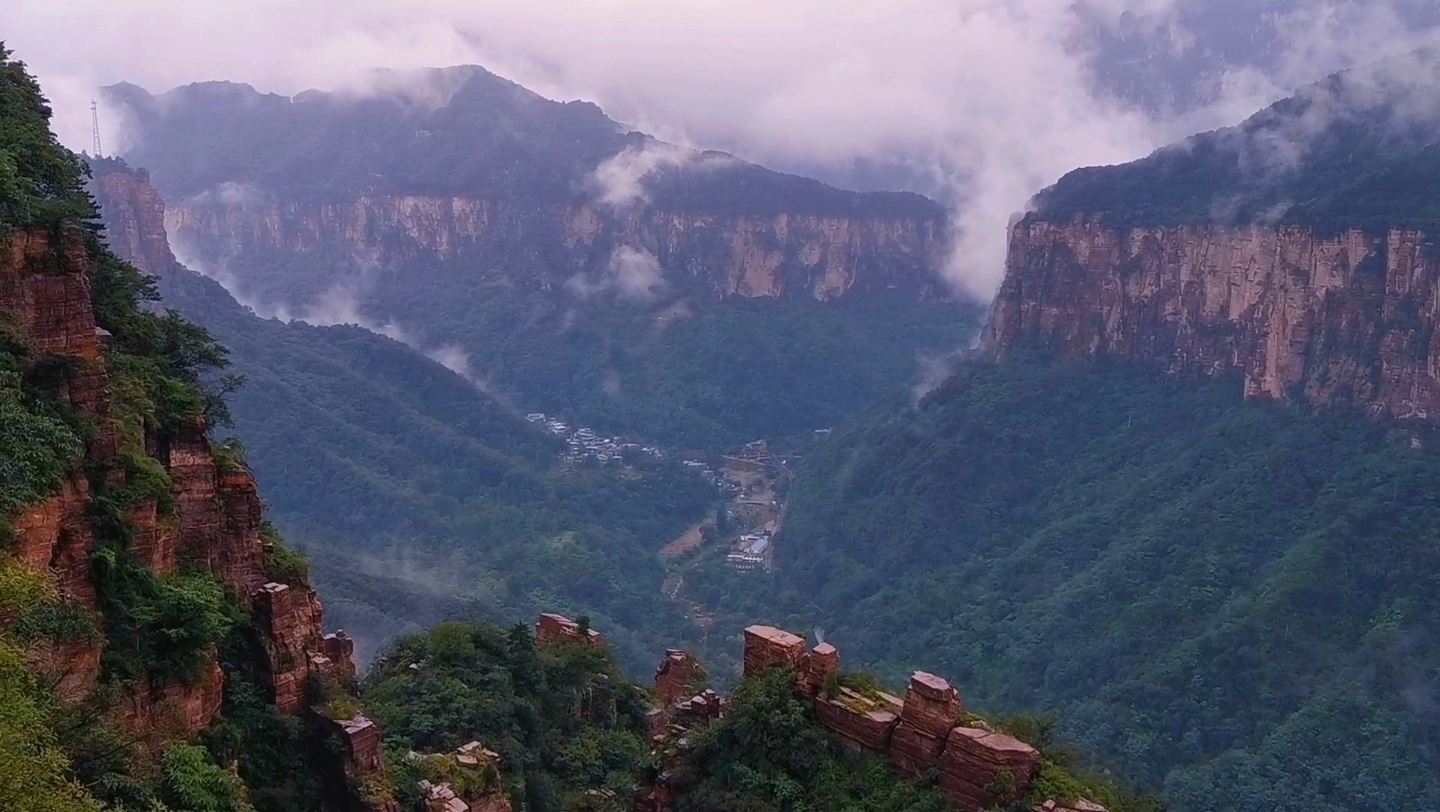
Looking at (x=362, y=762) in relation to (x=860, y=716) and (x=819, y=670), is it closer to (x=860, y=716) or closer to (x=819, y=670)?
(x=819, y=670)

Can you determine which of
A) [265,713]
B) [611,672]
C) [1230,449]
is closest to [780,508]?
[1230,449]

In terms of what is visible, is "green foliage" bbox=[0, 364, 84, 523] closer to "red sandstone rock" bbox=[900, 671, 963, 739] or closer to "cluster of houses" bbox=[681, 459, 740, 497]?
"red sandstone rock" bbox=[900, 671, 963, 739]

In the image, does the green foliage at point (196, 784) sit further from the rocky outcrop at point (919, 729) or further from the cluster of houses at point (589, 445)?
the cluster of houses at point (589, 445)

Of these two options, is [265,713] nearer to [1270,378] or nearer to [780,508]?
[1270,378]

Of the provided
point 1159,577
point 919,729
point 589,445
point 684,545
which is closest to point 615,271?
point 589,445

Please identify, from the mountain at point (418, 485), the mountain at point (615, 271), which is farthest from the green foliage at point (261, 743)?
the mountain at point (615, 271)

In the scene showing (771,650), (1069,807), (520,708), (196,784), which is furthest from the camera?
(520,708)
